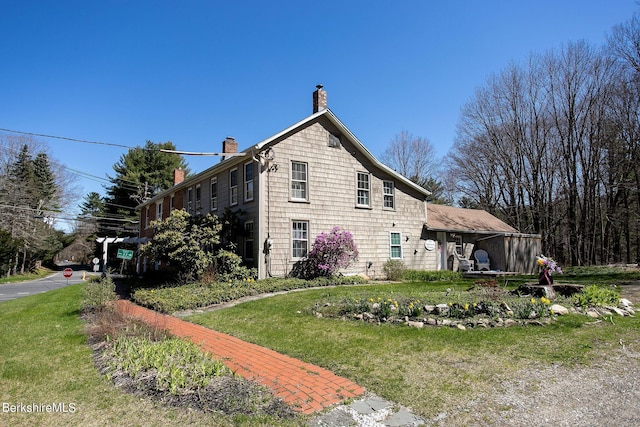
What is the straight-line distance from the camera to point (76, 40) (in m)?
11.7

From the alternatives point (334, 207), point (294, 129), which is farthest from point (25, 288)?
point (334, 207)

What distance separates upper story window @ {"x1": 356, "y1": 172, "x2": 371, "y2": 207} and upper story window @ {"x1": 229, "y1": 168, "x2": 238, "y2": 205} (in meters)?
5.67

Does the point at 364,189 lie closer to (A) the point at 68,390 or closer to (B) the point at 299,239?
(B) the point at 299,239

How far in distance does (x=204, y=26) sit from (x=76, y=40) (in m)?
3.79

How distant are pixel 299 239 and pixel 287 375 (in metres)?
11.5

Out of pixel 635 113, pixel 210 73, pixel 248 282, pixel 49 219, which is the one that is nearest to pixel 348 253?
pixel 248 282

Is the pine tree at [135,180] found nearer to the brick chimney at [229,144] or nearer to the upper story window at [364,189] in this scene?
the brick chimney at [229,144]

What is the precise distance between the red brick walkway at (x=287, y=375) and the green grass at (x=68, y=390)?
1.93ft

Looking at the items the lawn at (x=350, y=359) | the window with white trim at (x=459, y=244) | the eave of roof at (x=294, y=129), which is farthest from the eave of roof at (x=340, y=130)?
the lawn at (x=350, y=359)

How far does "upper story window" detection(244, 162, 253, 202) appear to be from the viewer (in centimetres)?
1633

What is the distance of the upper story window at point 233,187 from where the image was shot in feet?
57.3

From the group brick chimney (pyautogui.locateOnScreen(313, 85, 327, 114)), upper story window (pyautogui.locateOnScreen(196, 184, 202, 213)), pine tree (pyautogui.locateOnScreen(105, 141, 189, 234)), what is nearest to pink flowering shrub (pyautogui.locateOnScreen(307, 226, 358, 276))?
brick chimney (pyautogui.locateOnScreen(313, 85, 327, 114))

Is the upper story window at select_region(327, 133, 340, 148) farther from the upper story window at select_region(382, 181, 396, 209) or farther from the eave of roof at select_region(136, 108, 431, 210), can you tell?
the upper story window at select_region(382, 181, 396, 209)

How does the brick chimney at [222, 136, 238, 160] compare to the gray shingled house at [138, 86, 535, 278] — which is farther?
the brick chimney at [222, 136, 238, 160]
